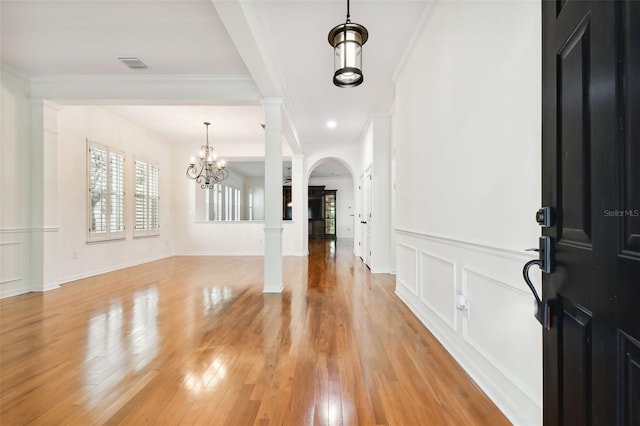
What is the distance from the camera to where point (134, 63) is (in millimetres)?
3688

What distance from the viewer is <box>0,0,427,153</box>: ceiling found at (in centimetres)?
270

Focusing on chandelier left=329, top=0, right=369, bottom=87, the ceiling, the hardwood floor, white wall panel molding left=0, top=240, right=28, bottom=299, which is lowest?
the hardwood floor

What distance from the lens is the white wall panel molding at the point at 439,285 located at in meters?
2.29

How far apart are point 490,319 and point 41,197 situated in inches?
216

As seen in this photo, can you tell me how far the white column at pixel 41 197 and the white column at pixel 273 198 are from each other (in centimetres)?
307

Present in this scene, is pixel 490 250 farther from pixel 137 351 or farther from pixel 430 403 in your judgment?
pixel 137 351

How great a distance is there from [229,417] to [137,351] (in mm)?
1210

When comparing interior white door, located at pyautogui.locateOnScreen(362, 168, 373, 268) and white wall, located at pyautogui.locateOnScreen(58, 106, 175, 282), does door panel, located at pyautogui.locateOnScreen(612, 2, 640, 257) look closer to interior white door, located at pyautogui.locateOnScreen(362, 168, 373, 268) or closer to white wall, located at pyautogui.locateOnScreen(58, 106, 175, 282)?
interior white door, located at pyautogui.locateOnScreen(362, 168, 373, 268)

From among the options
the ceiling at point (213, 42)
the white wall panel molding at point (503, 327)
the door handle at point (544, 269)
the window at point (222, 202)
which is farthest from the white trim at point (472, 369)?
the window at point (222, 202)

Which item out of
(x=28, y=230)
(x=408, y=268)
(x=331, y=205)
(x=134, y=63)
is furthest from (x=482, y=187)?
(x=331, y=205)

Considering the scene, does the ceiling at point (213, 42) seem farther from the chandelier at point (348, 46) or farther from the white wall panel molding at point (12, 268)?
the white wall panel molding at point (12, 268)

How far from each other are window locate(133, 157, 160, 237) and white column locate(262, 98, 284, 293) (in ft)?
12.6

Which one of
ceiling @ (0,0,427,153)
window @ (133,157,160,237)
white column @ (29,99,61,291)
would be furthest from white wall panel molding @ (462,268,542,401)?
window @ (133,157,160,237)

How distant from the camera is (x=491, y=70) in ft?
5.68
